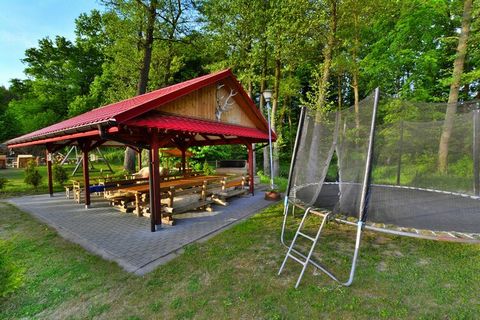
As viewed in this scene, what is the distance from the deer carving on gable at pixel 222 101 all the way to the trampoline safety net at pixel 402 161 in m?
3.96

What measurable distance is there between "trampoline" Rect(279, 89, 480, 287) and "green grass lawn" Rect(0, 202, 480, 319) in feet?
1.89

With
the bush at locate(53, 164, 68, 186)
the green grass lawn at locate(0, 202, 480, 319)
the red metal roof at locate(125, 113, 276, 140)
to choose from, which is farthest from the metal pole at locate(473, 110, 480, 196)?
the bush at locate(53, 164, 68, 186)

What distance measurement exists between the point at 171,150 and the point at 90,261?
12.0 m

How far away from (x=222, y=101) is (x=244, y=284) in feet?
21.6

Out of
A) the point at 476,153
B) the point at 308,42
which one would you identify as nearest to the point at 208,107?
the point at 476,153

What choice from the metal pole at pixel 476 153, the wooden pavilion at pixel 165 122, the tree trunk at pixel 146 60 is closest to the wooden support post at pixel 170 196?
the wooden pavilion at pixel 165 122

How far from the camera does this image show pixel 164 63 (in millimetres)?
18359

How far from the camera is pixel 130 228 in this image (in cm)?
584

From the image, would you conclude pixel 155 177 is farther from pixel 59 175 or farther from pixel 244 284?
pixel 59 175

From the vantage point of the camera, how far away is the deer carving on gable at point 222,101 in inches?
332

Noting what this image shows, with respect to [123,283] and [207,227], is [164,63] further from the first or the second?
[123,283]

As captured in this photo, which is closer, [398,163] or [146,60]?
[398,163]

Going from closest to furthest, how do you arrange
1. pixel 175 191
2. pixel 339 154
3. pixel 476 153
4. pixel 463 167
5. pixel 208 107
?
1. pixel 339 154
2. pixel 476 153
3. pixel 463 167
4. pixel 175 191
5. pixel 208 107

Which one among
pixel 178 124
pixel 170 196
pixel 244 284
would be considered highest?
pixel 178 124
